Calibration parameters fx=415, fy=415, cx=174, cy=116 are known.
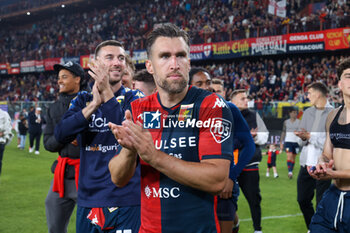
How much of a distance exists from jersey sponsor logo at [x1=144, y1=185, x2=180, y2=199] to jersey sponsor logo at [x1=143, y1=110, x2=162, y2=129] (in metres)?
0.32

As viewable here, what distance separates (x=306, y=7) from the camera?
2917 centimetres

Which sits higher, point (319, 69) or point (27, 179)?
point (319, 69)

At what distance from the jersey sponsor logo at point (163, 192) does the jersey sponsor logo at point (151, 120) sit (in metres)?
0.32

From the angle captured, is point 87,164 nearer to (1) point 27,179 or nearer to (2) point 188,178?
(2) point 188,178

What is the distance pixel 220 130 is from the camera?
6.54ft

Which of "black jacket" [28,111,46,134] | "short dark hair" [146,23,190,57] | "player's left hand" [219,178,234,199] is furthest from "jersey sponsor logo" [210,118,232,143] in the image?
"black jacket" [28,111,46,134]

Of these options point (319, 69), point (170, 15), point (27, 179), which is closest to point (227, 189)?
point (27, 179)

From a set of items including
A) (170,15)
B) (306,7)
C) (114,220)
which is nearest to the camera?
(114,220)

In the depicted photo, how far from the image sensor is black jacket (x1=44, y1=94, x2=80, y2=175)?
153 inches

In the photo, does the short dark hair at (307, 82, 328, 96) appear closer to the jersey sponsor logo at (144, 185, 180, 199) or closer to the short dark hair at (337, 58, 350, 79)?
the short dark hair at (337, 58, 350, 79)

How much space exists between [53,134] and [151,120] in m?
2.23

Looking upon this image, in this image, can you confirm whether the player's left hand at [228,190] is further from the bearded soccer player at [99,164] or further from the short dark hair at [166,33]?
the short dark hair at [166,33]

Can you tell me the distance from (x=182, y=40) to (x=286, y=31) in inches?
1014

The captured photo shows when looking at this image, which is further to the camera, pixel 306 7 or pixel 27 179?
pixel 306 7
